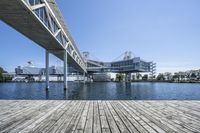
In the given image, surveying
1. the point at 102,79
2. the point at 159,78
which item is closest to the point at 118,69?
the point at 102,79

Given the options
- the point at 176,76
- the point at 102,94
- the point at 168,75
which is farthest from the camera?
the point at 168,75

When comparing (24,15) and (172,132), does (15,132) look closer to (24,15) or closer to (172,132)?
(172,132)

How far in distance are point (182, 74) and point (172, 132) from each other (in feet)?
575

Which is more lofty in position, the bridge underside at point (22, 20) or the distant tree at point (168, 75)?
the bridge underside at point (22, 20)

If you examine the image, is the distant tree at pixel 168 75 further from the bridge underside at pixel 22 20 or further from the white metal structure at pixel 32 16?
the bridge underside at pixel 22 20

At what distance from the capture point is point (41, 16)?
2689cm

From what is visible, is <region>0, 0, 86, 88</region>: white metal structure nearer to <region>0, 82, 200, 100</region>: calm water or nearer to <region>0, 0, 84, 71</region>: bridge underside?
<region>0, 0, 84, 71</region>: bridge underside

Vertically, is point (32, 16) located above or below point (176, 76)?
above

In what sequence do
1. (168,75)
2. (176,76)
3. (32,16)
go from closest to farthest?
(32,16)
(176,76)
(168,75)

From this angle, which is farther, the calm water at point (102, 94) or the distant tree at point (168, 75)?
the distant tree at point (168, 75)

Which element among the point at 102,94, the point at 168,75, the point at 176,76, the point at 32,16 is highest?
the point at 32,16

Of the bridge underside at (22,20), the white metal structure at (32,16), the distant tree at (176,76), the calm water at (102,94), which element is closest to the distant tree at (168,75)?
the distant tree at (176,76)

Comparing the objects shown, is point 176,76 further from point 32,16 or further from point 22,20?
point 32,16

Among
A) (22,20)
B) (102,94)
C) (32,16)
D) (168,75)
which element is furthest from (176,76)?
(32,16)
